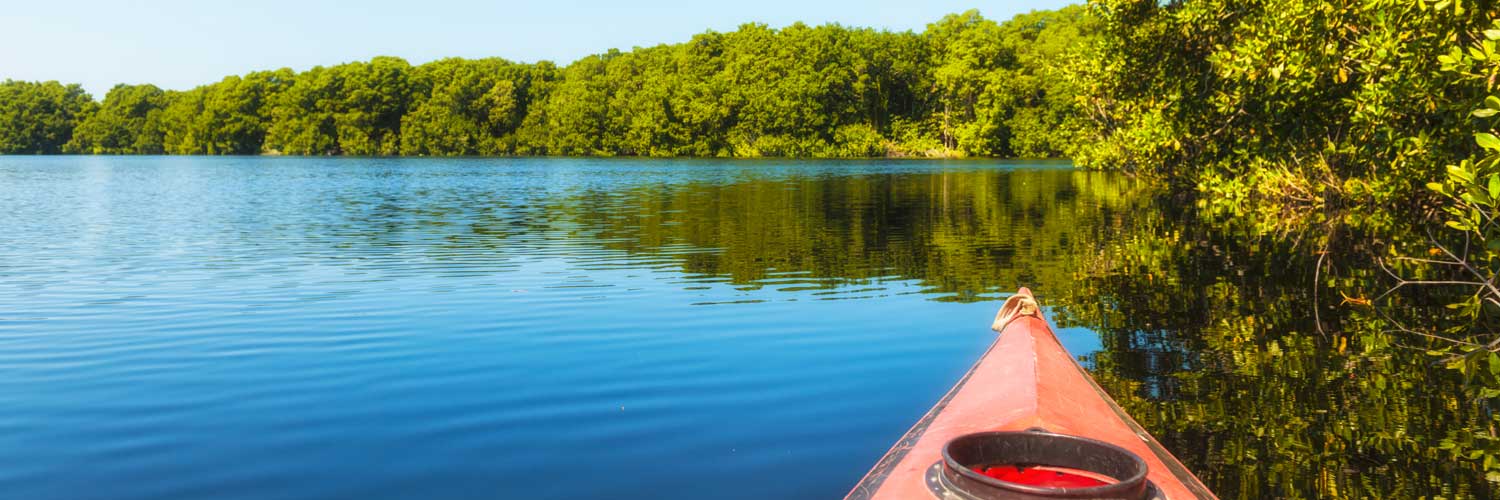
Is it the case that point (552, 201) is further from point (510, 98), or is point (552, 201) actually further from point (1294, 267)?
point (510, 98)

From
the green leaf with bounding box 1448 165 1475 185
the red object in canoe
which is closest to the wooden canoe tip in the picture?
the red object in canoe

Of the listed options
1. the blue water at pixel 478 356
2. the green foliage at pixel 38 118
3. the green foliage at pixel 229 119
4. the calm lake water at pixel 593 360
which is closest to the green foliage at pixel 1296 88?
the calm lake water at pixel 593 360

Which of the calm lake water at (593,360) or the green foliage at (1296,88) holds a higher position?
the green foliage at (1296,88)

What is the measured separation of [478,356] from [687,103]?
4780 inches

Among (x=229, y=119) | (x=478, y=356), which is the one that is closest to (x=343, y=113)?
(x=229, y=119)

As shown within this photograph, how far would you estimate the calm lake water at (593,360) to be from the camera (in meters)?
7.59

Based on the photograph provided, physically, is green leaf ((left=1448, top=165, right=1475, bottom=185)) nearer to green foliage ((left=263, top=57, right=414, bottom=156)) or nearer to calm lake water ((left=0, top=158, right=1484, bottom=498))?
calm lake water ((left=0, top=158, right=1484, bottom=498))

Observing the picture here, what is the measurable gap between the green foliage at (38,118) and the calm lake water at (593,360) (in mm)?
184030

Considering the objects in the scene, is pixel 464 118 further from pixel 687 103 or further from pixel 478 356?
pixel 478 356

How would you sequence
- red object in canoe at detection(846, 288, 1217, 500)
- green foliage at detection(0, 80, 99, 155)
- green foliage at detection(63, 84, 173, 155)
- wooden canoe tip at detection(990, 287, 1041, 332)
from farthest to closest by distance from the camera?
green foliage at detection(0, 80, 99, 155) → green foliage at detection(63, 84, 173, 155) → wooden canoe tip at detection(990, 287, 1041, 332) → red object in canoe at detection(846, 288, 1217, 500)

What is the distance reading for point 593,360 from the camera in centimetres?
1138

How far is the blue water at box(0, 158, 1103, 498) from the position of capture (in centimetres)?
764

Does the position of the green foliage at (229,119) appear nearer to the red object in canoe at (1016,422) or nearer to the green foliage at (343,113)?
the green foliage at (343,113)

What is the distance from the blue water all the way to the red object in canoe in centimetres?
131
